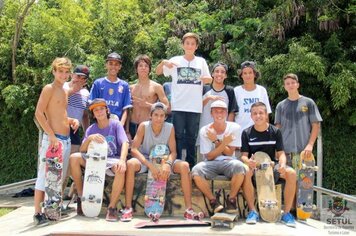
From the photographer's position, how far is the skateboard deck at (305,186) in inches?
221

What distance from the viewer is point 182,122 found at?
622cm

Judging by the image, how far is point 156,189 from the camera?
18.2 ft

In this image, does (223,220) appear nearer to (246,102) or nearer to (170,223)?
(170,223)

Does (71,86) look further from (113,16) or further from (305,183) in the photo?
(113,16)

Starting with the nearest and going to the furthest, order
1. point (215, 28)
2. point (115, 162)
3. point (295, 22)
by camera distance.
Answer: point (115, 162), point (295, 22), point (215, 28)

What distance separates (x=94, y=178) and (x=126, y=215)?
0.63 m

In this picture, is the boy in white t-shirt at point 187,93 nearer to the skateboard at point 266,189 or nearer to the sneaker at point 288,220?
the skateboard at point 266,189

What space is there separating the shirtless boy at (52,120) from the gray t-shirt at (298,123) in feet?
9.89

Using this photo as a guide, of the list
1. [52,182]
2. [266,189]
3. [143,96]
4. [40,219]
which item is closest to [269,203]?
[266,189]

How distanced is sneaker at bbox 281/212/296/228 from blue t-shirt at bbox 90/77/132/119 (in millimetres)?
2598

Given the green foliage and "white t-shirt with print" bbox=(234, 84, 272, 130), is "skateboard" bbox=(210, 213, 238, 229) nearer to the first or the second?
"white t-shirt with print" bbox=(234, 84, 272, 130)

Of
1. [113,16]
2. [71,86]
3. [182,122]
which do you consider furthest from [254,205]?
[113,16]

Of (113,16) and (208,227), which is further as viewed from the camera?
(113,16)

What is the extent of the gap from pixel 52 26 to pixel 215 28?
4.25 metres
